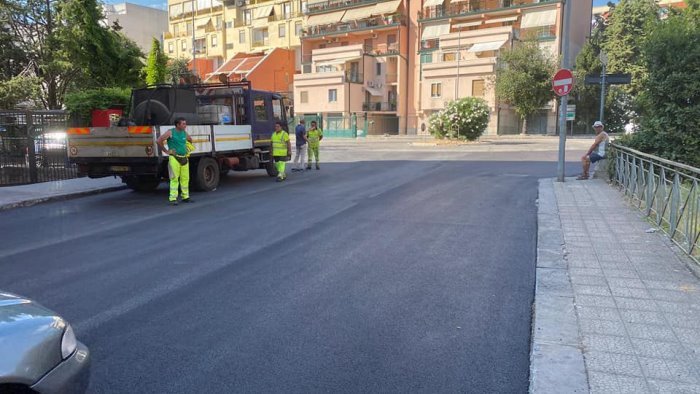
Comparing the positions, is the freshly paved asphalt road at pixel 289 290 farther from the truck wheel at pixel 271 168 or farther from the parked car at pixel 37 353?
the truck wheel at pixel 271 168

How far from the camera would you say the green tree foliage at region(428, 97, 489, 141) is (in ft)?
109

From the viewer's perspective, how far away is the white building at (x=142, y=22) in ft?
239

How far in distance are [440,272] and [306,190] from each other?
7.53m

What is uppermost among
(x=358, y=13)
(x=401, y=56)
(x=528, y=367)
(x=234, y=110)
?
(x=358, y=13)

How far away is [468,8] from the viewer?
53562 mm

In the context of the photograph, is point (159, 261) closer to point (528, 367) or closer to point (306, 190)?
point (528, 367)

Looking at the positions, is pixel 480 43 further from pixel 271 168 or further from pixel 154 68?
pixel 271 168

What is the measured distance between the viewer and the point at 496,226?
8.40 m

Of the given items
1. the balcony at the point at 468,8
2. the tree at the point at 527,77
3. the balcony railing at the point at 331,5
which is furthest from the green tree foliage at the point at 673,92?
the balcony railing at the point at 331,5

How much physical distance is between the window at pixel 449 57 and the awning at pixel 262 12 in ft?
84.1

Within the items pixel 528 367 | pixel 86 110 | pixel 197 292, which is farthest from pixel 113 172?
pixel 528 367

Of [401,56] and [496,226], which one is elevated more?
[401,56]

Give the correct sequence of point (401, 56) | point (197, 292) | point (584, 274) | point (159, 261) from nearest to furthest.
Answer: point (197, 292) < point (584, 274) < point (159, 261) < point (401, 56)

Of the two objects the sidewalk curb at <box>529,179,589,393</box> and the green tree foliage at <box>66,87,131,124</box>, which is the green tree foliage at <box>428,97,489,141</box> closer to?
the green tree foliage at <box>66,87,131,124</box>
